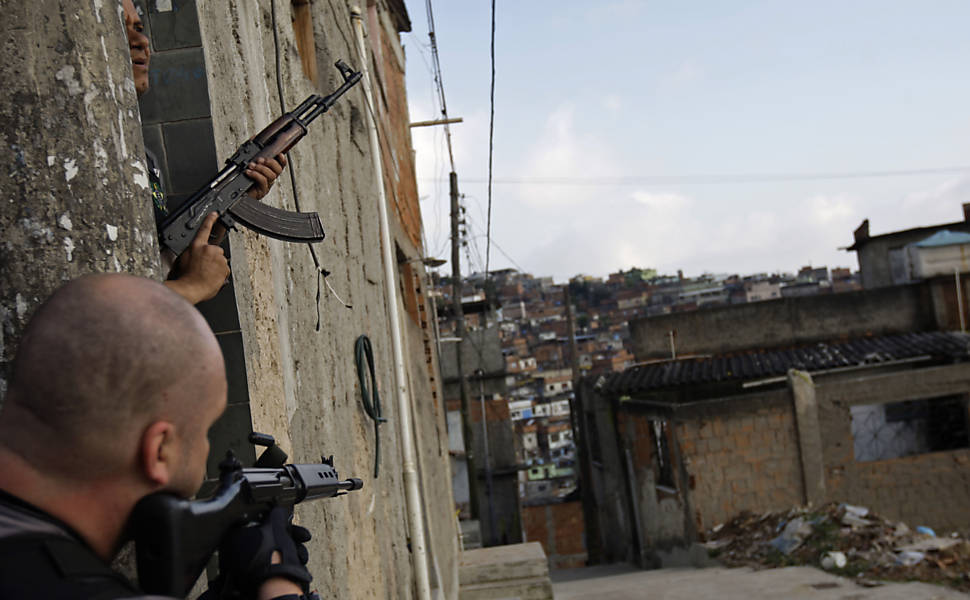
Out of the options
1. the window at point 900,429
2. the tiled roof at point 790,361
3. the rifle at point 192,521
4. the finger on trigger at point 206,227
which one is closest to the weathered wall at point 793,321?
the tiled roof at point 790,361

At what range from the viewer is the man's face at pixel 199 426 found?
111 cm

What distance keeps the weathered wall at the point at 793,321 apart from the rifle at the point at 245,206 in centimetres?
1646

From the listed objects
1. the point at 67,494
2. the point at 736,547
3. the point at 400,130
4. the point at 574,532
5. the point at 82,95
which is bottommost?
the point at 574,532

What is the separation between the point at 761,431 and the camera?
13391mm

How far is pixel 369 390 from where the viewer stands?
196 inches

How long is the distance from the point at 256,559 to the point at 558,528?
22.0 metres

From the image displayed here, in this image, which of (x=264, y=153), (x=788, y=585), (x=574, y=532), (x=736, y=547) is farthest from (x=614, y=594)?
(x=574, y=532)

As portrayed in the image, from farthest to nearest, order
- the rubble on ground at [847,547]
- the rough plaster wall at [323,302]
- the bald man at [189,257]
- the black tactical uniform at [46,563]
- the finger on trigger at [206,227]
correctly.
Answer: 1. the rubble on ground at [847,547]
2. the rough plaster wall at [323,302]
3. the finger on trigger at [206,227]
4. the bald man at [189,257]
5. the black tactical uniform at [46,563]

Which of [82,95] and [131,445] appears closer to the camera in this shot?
[131,445]

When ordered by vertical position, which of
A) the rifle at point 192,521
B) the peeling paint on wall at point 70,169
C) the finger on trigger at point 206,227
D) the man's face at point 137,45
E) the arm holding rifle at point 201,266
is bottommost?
the rifle at point 192,521

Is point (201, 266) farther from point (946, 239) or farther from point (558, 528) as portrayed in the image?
point (946, 239)

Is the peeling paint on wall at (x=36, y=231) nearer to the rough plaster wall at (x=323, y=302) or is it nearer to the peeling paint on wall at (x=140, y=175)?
the peeling paint on wall at (x=140, y=175)

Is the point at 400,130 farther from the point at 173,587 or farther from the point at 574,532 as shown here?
the point at 574,532

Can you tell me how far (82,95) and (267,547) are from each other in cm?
103
